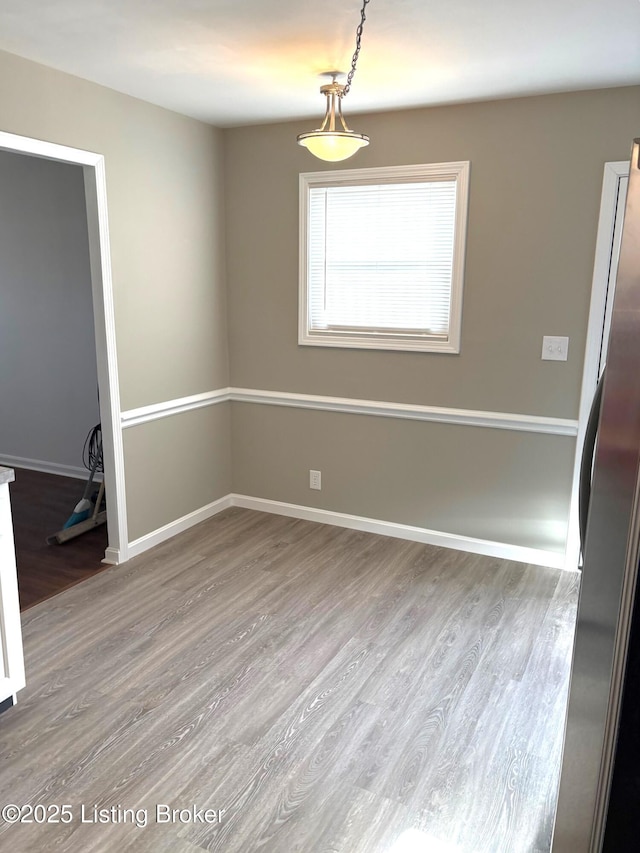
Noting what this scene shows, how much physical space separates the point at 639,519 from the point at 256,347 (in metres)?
3.55

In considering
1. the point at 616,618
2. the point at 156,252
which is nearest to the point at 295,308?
the point at 156,252

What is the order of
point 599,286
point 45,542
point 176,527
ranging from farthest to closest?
point 176,527, point 45,542, point 599,286

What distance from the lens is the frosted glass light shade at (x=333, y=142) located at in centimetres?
254

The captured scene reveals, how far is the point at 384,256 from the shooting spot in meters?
3.71

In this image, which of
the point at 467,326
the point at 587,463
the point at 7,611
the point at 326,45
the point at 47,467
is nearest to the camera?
the point at 587,463

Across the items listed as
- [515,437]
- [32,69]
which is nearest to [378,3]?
[32,69]

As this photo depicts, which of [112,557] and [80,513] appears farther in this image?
[80,513]

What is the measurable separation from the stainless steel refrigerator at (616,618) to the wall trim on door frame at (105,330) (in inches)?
110

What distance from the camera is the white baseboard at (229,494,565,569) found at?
11.8ft

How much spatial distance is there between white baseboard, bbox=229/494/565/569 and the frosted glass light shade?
2229mm

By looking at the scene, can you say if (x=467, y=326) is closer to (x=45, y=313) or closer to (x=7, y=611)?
(x=7, y=611)

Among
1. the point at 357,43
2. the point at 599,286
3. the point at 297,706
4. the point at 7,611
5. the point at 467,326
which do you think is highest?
the point at 357,43

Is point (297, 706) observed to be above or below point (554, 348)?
below

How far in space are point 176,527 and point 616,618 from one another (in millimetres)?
3407
